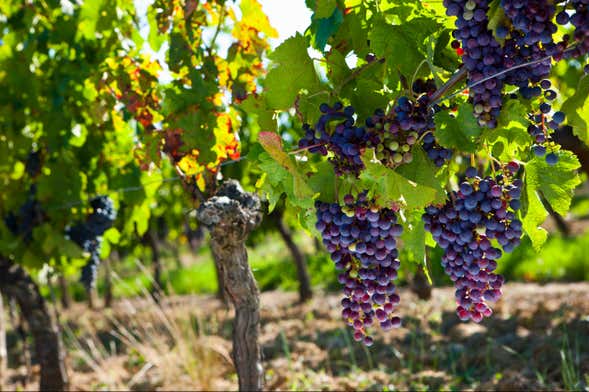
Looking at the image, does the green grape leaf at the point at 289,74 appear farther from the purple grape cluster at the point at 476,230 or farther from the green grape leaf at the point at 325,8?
the purple grape cluster at the point at 476,230

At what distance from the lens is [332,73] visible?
63.9 inches

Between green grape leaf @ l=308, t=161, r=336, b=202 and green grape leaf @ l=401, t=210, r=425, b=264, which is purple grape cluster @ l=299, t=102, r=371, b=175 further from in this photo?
green grape leaf @ l=401, t=210, r=425, b=264

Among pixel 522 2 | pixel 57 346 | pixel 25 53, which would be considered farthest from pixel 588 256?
pixel 522 2

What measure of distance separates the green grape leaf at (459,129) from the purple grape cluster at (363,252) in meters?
0.23

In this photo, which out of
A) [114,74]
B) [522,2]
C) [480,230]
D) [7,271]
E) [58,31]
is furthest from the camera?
[7,271]

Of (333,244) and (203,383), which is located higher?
(333,244)

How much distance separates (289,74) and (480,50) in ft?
1.61

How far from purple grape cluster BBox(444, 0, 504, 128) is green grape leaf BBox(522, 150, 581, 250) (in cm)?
28

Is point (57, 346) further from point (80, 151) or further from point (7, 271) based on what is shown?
point (80, 151)

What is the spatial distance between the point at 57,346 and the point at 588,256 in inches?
258

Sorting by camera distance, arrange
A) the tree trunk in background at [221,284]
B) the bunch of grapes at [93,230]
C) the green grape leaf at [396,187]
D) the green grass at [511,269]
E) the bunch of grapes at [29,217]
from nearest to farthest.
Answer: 1. the green grape leaf at [396,187]
2. the tree trunk in background at [221,284]
3. the bunch of grapes at [93,230]
4. the bunch of grapes at [29,217]
5. the green grass at [511,269]

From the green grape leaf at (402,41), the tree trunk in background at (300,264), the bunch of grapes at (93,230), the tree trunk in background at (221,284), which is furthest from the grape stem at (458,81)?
the tree trunk in background at (300,264)

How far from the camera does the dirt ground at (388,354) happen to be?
382 cm

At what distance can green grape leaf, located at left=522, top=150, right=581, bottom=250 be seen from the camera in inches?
60.4
